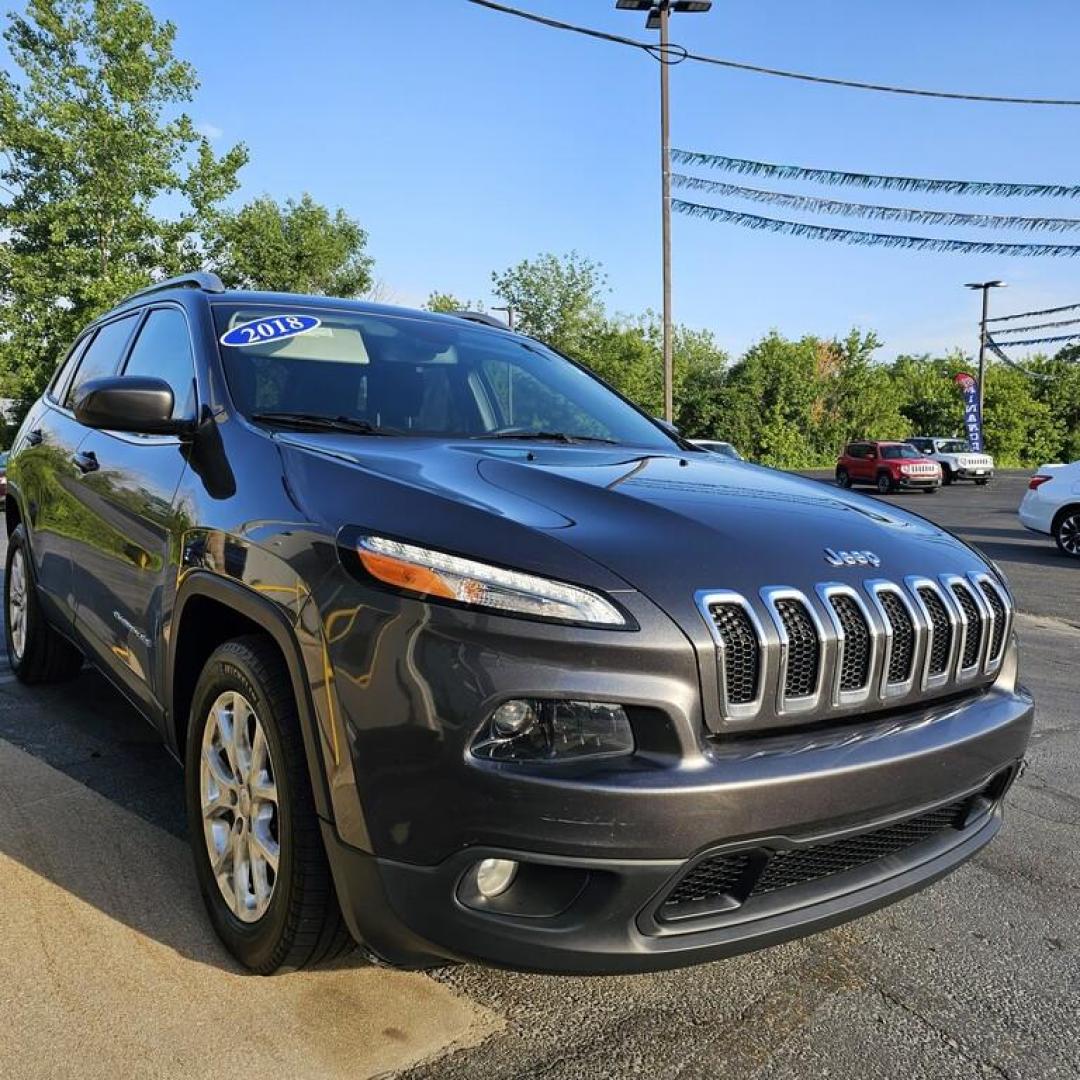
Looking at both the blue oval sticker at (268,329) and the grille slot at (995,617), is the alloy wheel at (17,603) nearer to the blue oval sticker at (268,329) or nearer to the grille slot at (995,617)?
the blue oval sticker at (268,329)

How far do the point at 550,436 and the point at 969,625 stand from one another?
4.56ft

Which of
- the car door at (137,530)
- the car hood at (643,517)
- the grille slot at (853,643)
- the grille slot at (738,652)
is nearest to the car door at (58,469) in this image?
the car door at (137,530)

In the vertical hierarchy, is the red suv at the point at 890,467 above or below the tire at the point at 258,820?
below

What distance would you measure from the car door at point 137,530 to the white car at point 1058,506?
Answer: 11429 mm

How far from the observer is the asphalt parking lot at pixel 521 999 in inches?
76.5

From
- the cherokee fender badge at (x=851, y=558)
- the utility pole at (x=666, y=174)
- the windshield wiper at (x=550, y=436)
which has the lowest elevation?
the cherokee fender badge at (x=851, y=558)

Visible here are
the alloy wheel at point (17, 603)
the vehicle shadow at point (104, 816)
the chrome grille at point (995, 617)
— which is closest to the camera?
the chrome grille at point (995, 617)

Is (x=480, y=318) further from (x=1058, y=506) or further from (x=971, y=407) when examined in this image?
(x=971, y=407)

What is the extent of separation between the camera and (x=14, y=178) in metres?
25.8

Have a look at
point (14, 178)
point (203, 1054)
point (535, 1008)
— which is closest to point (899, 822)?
point (535, 1008)

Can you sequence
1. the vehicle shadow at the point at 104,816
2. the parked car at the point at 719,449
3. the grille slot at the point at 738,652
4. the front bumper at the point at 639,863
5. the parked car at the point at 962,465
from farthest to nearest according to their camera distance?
the parked car at the point at 962,465, the parked car at the point at 719,449, the vehicle shadow at the point at 104,816, the grille slot at the point at 738,652, the front bumper at the point at 639,863

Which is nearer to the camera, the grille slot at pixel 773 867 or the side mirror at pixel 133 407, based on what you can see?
the grille slot at pixel 773 867

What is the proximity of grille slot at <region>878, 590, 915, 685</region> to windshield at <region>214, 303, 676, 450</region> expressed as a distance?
4.30 feet

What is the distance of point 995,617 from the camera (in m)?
2.25
